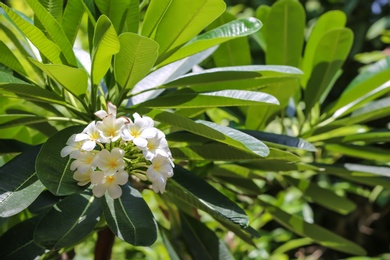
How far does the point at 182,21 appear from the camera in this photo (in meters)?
0.79

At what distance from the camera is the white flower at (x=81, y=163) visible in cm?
70

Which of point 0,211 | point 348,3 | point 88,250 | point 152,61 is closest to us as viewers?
point 0,211

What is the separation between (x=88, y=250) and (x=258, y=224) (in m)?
0.46

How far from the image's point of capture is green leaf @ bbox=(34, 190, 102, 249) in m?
0.70

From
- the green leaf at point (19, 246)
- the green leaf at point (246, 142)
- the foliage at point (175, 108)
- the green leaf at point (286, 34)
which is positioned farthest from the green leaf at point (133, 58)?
the green leaf at point (286, 34)

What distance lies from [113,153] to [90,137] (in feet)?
0.11

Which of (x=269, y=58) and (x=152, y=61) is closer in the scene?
(x=152, y=61)

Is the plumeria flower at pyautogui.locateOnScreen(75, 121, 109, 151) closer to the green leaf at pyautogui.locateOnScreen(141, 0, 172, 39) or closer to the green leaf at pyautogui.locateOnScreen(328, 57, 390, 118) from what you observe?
the green leaf at pyautogui.locateOnScreen(141, 0, 172, 39)

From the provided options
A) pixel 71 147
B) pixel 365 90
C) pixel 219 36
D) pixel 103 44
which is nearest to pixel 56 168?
pixel 71 147

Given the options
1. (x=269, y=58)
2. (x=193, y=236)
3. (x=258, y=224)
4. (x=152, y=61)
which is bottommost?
(x=258, y=224)

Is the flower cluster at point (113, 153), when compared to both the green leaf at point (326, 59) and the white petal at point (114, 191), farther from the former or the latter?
the green leaf at point (326, 59)

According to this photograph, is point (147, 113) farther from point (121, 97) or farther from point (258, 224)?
point (258, 224)

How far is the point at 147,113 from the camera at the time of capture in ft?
2.71

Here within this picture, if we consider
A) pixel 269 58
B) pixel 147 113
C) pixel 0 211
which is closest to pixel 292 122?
pixel 269 58
